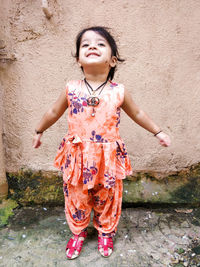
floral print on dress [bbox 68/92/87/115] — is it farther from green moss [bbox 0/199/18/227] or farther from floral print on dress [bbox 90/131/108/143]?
green moss [bbox 0/199/18/227]

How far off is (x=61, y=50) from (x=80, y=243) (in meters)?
1.53

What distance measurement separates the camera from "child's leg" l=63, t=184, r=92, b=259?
1.61 m

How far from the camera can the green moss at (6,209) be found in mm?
2045

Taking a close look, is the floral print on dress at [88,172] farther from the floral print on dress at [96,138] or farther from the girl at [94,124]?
the floral print on dress at [96,138]

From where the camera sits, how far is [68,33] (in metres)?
1.95

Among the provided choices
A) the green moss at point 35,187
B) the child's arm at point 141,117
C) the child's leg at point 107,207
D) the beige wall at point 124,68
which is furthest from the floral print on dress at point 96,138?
the green moss at point 35,187

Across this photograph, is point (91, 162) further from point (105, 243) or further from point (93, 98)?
point (105, 243)

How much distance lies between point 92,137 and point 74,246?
0.86m

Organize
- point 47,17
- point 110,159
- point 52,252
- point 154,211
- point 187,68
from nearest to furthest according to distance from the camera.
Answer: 1. point 110,159
2. point 52,252
3. point 47,17
4. point 187,68
5. point 154,211

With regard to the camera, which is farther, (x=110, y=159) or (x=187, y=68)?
(x=187, y=68)

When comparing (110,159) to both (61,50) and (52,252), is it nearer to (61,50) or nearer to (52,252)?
(52,252)

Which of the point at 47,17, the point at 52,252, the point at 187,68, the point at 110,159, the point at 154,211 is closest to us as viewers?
the point at 110,159

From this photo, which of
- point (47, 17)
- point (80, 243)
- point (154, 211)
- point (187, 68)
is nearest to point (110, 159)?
point (80, 243)

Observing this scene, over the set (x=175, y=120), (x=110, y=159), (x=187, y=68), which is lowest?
(x=110, y=159)
